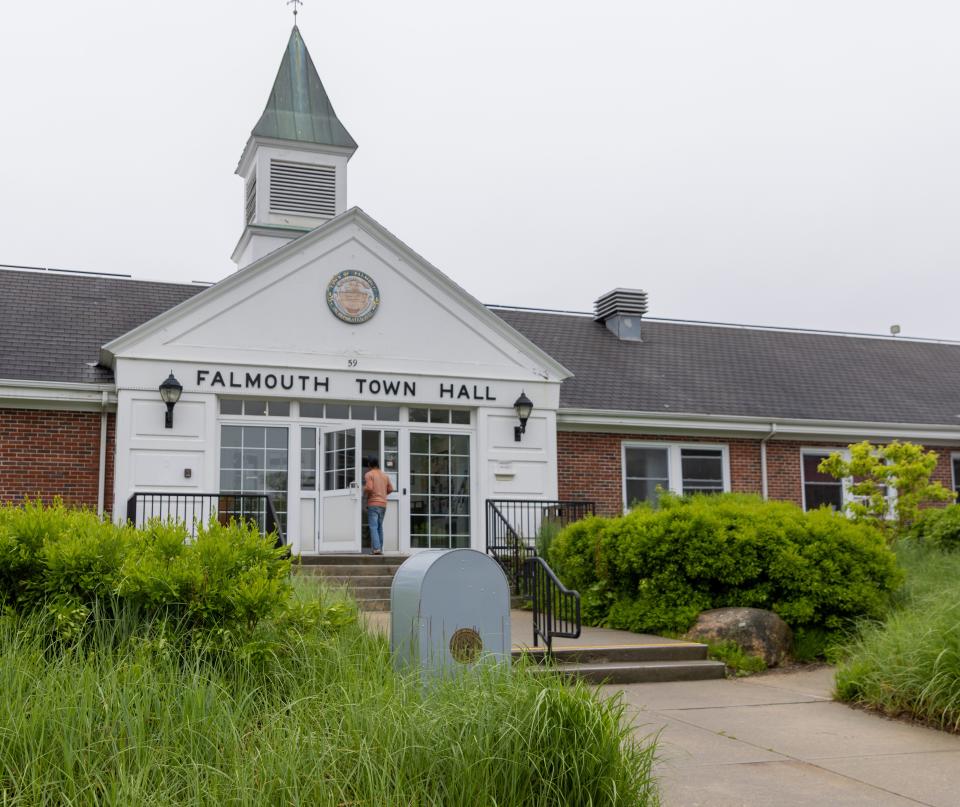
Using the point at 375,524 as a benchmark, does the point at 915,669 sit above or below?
below

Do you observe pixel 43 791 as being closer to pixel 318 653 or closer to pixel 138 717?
pixel 138 717

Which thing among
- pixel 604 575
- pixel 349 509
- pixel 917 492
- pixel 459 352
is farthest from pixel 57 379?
pixel 917 492

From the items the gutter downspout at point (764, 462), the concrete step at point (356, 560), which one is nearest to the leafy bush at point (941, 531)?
the gutter downspout at point (764, 462)

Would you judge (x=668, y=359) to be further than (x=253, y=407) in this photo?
Yes

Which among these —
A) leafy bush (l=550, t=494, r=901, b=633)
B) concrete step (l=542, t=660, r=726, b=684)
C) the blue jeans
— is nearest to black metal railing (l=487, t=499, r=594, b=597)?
the blue jeans

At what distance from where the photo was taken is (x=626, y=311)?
20.8m

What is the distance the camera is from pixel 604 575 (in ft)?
38.4

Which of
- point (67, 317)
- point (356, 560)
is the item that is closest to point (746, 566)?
point (356, 560)

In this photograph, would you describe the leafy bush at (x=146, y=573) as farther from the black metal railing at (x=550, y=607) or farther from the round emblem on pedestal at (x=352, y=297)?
the round emblem on pedestal at (x=352, y=297)

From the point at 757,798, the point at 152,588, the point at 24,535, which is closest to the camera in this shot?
the point at 757,798

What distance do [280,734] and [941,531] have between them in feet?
35.8

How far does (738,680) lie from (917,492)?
6727 millimetres

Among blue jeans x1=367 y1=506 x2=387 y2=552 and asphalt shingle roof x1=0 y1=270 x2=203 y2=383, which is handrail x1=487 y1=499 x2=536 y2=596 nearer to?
blue jeans x1=367 y1=506 x2=387 y2=552

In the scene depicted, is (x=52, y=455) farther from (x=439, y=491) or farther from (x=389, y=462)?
(x=439, y=491)
